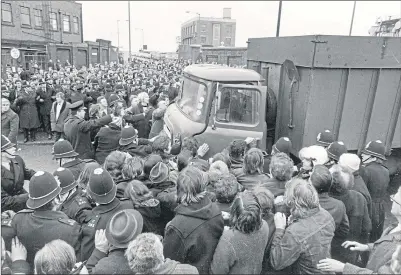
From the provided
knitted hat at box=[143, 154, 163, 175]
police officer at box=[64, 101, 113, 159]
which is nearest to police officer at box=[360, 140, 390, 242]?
knitted hat at box=[143, 154, 163, 175]

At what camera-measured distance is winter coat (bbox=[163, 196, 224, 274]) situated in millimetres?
2539

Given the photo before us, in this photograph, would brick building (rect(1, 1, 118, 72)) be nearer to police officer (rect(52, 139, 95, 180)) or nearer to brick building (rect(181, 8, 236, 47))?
police officer (rect(52, 139, 95, 180))

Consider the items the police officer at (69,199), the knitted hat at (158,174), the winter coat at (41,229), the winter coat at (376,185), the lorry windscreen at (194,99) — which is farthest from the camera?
the lorry windscreen at (194,99)

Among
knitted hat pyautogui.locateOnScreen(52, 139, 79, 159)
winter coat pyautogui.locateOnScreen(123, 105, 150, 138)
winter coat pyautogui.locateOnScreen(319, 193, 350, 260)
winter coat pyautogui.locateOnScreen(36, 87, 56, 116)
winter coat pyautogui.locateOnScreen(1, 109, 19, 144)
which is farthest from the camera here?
winter coat pyautogui.locateOnScreen(36, 87, 56, 116)

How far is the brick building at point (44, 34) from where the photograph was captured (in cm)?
2399

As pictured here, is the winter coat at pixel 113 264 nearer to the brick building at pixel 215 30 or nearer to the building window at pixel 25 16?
the building window at pixel 25 16

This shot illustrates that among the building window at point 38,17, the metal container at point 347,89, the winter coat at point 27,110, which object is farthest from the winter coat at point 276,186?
the building window at point 38,17

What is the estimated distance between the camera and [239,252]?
7.82 ft

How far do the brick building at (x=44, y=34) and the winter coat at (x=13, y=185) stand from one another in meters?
20.6

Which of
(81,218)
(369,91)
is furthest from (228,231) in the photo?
(369,91)

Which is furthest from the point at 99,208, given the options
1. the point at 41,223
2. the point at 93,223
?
the point at 41,223

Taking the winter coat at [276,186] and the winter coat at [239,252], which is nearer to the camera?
the winter coat at [239,252]

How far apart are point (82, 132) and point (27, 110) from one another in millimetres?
4869

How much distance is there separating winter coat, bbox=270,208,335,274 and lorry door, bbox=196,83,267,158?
286 cm
